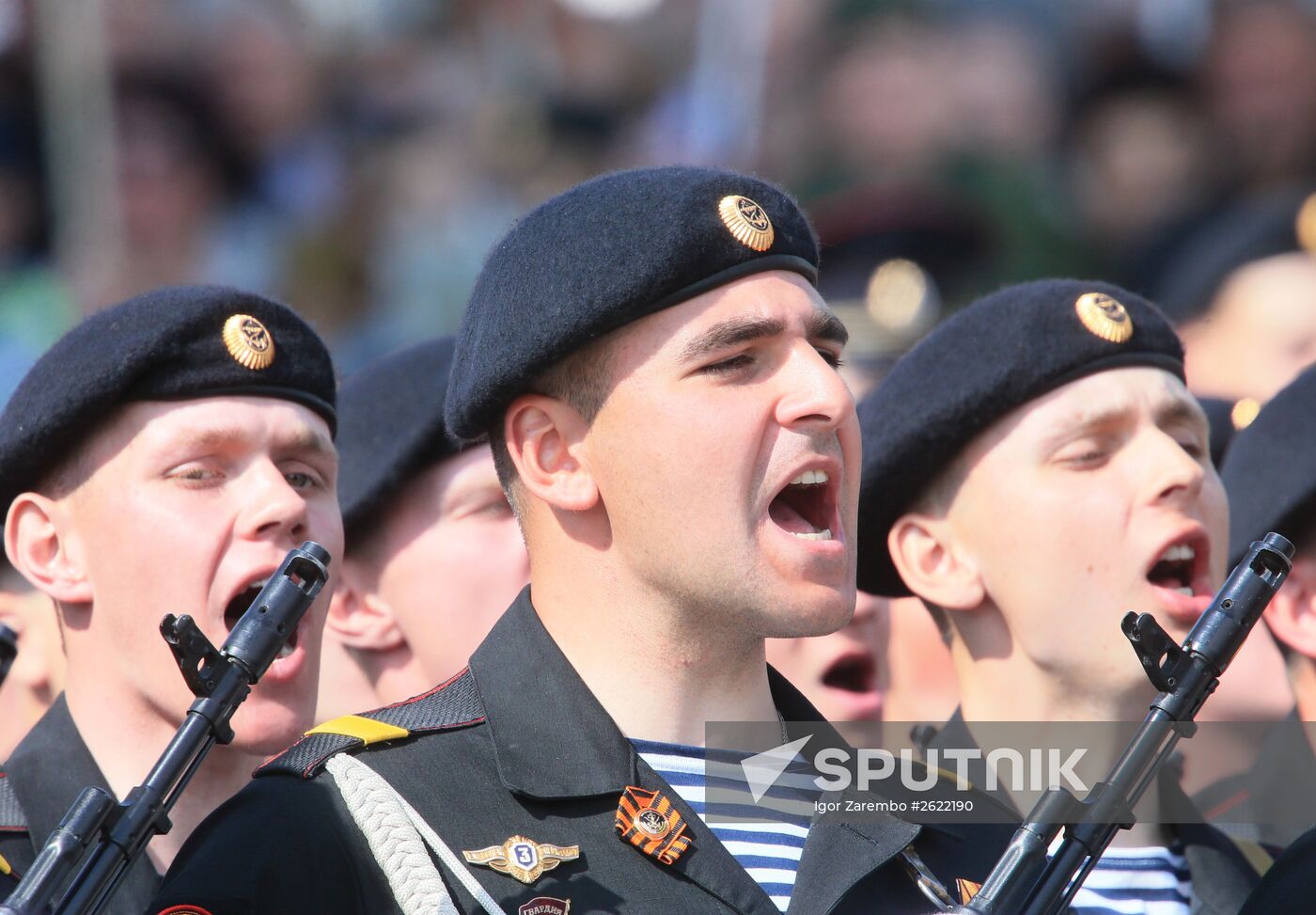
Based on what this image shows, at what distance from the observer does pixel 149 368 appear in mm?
4074

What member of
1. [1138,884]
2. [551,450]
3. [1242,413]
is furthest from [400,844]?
[1242,413]

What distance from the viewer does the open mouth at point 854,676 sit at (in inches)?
219

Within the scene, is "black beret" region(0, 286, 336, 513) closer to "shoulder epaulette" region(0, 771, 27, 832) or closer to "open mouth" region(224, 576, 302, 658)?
"open mouth" region(224, 576, 302, 658)

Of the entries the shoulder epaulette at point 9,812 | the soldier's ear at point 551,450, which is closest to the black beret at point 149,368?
the shoulder epaulette at point 9,812

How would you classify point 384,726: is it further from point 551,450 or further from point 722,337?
point 722,337

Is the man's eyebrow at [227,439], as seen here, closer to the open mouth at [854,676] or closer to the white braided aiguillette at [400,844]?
the white braided aiguillette at [400,844]

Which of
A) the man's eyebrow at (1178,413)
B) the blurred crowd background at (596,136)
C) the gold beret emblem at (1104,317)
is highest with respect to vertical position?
the blurred crowd background at (596,136)

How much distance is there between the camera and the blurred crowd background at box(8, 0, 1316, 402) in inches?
336

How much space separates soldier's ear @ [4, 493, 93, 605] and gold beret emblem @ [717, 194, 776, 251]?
1.59 meters

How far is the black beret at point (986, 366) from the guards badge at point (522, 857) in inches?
65.3

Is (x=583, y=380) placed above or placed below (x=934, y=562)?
below

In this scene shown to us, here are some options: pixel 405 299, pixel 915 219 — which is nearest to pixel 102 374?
pixel 915 219

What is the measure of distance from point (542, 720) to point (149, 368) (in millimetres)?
1317

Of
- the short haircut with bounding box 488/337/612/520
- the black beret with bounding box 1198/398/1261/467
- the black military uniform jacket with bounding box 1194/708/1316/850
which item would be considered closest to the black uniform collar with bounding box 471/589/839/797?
the short haircut with bounding box 488/337/612/520
